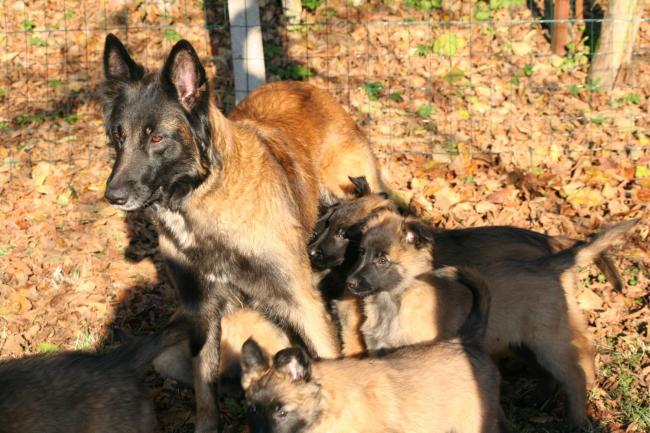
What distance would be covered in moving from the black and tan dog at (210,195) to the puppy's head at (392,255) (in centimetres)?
36

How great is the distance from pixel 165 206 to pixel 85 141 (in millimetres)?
4212

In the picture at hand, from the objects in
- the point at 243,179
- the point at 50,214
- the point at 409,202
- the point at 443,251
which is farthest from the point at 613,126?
the point at 50,214

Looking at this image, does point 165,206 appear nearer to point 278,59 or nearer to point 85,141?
point 85,141

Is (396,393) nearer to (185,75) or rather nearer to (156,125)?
(156,125)

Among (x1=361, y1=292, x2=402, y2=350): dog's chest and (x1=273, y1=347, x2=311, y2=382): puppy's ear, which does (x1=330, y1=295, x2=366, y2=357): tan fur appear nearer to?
(x1=361, y1=292, x2=402, y2=350): dog's chest

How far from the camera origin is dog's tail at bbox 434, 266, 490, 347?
4.75m

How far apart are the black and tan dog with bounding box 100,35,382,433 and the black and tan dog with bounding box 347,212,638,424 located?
15.6 inches

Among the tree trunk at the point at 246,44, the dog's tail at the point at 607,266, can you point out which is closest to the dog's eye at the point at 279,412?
the dog's tail at the point at 607,266

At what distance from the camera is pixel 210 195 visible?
16.1 ft

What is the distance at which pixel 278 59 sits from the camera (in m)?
9.80

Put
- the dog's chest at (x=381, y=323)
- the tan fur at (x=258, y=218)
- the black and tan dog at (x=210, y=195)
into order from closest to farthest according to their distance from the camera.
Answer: the black and tan dog at (x=210, y=195), the tan fur at (x=258, y=218), the dog's chest at (x=381, y=323)

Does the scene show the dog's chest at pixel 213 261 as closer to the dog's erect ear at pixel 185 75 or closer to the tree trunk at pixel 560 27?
the dog's erect ear at pixel 185 75

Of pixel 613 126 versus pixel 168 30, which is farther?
pixel 168 30

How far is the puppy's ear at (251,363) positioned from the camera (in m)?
4.50
